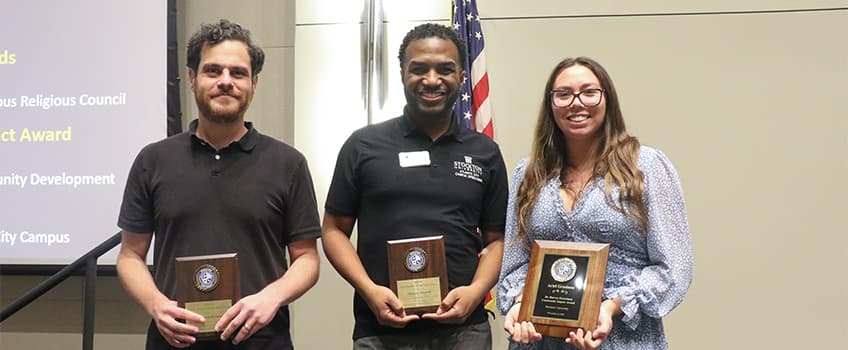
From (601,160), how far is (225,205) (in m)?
1.03

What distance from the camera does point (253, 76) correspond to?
2.12 meters

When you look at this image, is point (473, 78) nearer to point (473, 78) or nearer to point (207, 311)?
point (473, 78)

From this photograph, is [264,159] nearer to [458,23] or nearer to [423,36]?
[423,36]

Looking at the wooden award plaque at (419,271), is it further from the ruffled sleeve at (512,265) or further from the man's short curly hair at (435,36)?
the man's short curly hair at (435,36)

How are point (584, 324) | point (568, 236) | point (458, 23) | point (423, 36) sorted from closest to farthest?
1. point (584, 324)
2. point (568, 236)
3. point (423, 36)
4. point (458, 23)

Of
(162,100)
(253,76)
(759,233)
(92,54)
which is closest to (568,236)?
(253,76)

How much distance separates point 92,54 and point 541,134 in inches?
122

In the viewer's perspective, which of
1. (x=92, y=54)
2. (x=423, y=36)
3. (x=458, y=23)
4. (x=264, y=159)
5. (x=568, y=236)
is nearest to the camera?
(x=568, y=236)

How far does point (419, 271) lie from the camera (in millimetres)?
2064

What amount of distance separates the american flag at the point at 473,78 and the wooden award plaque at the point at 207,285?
208 centimetres

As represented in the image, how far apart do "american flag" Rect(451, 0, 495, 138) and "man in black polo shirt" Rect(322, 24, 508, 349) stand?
1.45 m

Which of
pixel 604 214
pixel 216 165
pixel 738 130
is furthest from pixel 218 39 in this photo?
pixel 738 130

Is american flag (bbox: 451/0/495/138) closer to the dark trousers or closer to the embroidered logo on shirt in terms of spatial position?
the embroidered logo on shirt

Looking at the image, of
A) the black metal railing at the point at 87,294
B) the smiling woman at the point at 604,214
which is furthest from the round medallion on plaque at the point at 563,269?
the black metal railing at the point at 87,294
